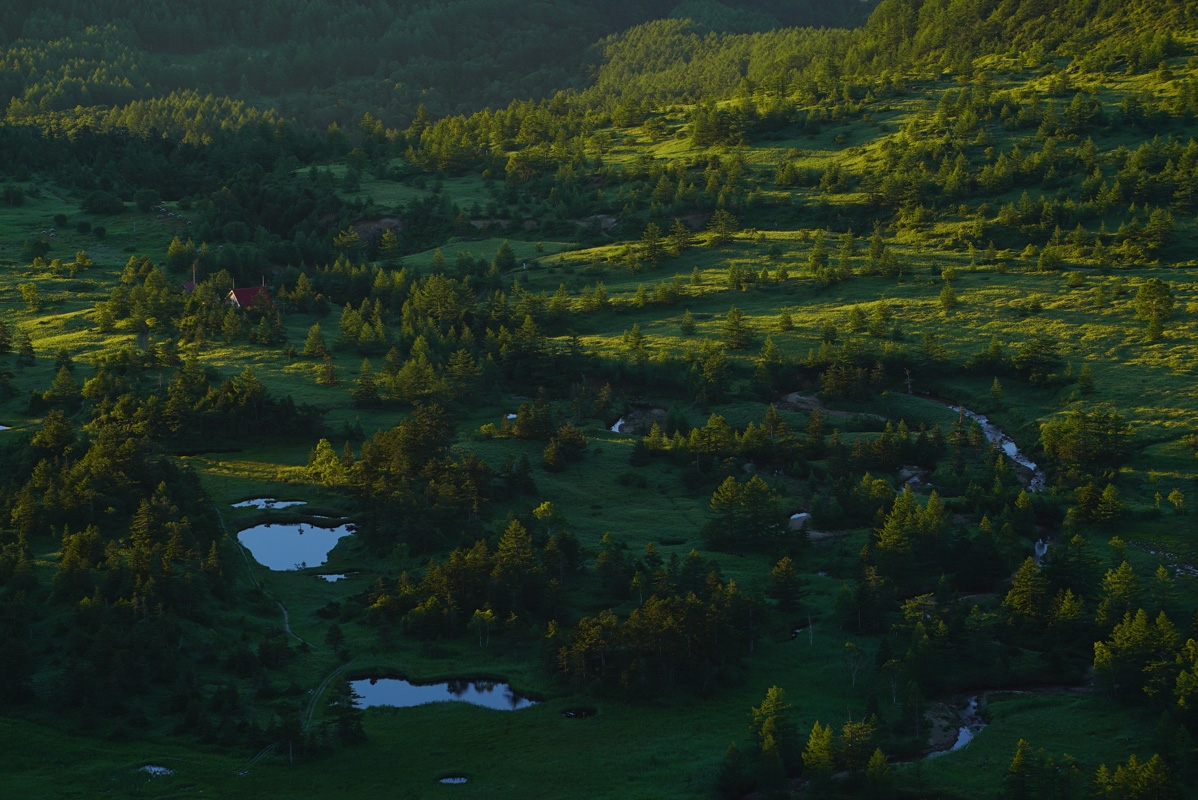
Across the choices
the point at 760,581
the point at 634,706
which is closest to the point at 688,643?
the point at 634,706

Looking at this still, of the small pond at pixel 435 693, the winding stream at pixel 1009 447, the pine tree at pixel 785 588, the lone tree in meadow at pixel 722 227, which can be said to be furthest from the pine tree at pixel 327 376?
the lone tree in meadow at pixel 722 227

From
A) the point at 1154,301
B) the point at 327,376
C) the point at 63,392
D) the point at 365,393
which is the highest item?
the point at 63,392

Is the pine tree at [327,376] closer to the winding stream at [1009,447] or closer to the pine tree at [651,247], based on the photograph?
the pine tree at [651,247]

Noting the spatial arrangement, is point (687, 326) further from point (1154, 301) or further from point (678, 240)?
point (1154, 301)

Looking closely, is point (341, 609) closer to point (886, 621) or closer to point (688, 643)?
point (688, 643)

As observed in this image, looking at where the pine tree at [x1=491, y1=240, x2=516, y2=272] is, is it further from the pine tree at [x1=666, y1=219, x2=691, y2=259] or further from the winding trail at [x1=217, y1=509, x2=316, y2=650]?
the winding trail at [x1=217, y1=509, x2=316, y2=650]

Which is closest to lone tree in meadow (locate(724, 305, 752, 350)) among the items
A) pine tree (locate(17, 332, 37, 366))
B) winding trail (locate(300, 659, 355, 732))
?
pine tree (locate(17, 332, 37, 366))

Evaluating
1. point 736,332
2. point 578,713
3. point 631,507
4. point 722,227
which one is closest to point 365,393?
point 631,507

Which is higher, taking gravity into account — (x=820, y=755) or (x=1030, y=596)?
(x=820, y=755)
